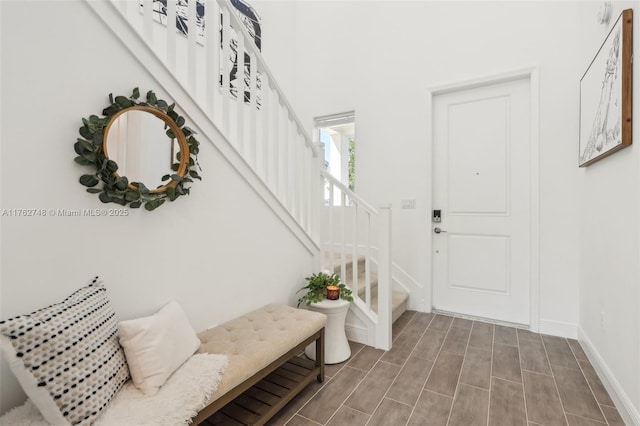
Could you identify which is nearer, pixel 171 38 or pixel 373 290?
pixel 171 38

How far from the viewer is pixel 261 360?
4.73 feet

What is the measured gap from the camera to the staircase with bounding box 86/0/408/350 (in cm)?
153

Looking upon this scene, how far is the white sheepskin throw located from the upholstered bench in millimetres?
63

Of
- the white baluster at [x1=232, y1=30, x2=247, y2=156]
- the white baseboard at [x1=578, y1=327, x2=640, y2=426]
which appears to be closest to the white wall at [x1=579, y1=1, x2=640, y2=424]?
the white baseboard at [x1=578, y1=327, x2=640, y2=426]

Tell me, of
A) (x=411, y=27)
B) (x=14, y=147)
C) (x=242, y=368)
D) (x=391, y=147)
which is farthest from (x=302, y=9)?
(x=242, y=368)

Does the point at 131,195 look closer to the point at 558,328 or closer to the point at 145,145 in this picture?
the point at 145,145

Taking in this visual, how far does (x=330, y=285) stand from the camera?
2.34 m

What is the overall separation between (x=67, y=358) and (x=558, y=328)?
11.0 ft

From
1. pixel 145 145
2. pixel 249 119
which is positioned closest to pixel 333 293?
pixel 249 119

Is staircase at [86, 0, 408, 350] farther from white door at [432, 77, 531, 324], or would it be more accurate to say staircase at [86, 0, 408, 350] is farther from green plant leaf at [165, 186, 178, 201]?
white door at [432, 77, 531, 324]

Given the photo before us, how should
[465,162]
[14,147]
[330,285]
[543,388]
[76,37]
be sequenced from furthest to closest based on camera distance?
[465,162]
[330,285]
[543,388]
[76,37]
[14,147]

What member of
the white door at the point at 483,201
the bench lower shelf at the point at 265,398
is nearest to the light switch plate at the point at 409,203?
the white door at the point at 483,201

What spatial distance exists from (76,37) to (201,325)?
1466mm

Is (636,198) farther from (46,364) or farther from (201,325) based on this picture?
(46,364)
